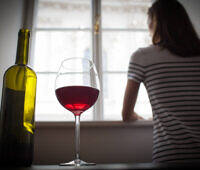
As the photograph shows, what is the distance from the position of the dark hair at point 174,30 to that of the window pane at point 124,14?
575mm

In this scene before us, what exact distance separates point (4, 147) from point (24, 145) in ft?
0.21

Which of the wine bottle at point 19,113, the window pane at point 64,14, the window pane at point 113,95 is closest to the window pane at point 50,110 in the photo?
the window pane at point 113,95

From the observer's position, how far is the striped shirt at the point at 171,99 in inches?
34.5

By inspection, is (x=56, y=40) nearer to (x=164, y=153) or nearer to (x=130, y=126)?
(x=130, y=126)

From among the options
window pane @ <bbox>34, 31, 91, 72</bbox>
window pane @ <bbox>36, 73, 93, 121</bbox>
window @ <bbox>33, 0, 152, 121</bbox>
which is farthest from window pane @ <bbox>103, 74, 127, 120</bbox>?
window pane @ <bbox>34, 31, 91, 72</bbox>

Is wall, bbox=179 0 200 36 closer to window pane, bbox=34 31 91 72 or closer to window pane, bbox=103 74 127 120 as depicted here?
window pane, bbox=103 74 127 120

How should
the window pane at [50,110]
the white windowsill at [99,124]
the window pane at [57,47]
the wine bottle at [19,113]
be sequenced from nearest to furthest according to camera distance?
the wine bottle at [19,113]
the white windowsill at [99,124]
the window pane at [50,110]
the window pane at [57,47]

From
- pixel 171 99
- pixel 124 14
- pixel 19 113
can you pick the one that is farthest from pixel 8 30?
pixel 171 99

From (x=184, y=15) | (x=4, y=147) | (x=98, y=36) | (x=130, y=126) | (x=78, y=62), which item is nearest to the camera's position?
(x=4, y=147)

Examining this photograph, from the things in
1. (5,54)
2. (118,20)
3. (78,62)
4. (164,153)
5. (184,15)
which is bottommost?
(164,153)

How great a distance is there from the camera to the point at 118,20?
71.1 inches

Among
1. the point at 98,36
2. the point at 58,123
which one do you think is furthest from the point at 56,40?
the point at 58,123

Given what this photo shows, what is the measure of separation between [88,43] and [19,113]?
1.07 m

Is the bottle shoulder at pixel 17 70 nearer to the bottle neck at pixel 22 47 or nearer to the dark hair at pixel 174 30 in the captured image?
the bottle neck at pixel 22 47
